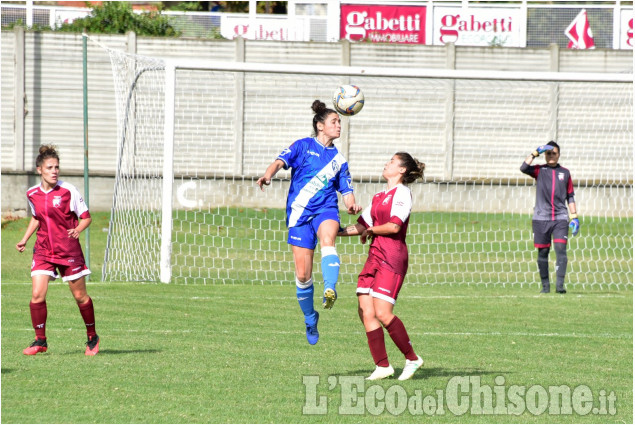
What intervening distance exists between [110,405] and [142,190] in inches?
390

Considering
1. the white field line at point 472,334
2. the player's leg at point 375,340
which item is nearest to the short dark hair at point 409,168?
the player's leg at point 375,340

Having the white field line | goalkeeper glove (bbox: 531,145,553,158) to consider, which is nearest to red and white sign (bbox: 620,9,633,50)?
goalkeeper glove (bbox: 531,145,553,158)

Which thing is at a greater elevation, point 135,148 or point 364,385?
point 135,148

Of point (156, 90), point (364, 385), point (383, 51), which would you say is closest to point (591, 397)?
point (364, 385)

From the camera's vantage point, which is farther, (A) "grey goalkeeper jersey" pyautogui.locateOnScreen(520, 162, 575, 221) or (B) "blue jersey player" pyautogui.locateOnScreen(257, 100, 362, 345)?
(A) "grey goalkeeper jersey" pyautogui.locateOnScreen(520, 162, 575, 221)

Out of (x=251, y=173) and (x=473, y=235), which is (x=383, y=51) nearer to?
(x=251, y=173)

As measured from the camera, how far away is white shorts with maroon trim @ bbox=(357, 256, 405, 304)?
734cm

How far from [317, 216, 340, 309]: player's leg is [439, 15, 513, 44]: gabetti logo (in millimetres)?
19103

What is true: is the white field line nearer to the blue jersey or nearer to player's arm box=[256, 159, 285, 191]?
the blue jersey

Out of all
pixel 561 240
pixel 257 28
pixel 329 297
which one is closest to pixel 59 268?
pixel 329 297

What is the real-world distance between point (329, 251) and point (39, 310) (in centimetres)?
266

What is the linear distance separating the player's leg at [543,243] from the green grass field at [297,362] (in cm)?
72

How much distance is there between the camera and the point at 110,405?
632 cm

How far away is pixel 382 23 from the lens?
2692 cm
